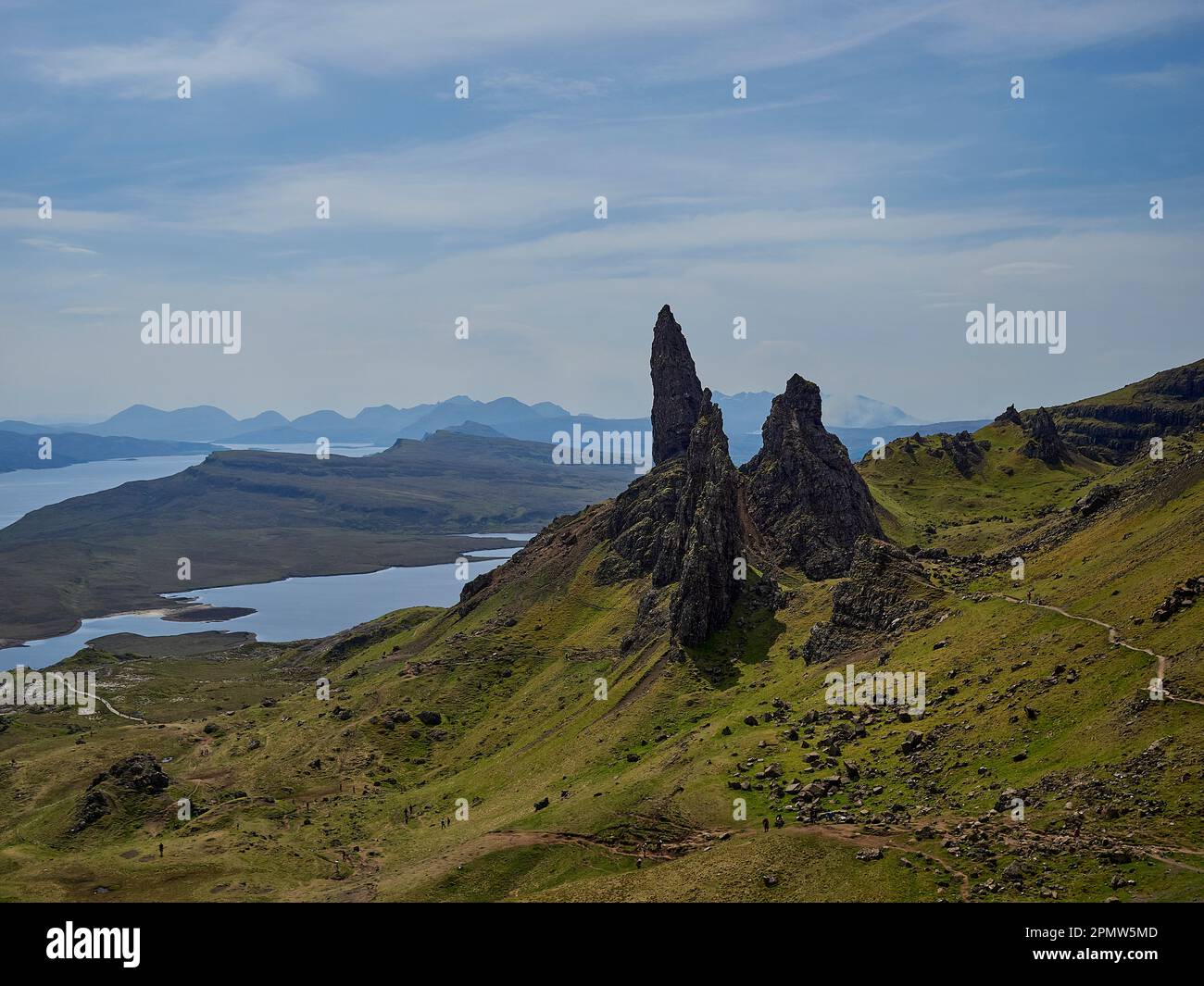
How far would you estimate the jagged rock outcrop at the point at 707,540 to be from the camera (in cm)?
15250

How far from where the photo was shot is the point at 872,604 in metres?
129

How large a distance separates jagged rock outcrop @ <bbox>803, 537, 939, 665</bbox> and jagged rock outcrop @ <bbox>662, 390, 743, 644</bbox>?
2318cm

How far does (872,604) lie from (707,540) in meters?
35.3

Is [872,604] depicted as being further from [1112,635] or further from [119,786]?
[119,786]

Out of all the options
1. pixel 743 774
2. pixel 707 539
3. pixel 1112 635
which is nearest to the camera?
pixel 1112 635

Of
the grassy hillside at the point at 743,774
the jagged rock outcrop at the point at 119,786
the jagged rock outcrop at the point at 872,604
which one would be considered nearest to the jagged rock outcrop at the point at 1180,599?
the grassy hillside at the point at 743,774

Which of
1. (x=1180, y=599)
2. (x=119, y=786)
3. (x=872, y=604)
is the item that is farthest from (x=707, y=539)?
(x=119, y=786)

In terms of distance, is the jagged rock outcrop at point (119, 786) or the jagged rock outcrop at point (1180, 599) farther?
the jagged rock outcrop at point (119, 786)

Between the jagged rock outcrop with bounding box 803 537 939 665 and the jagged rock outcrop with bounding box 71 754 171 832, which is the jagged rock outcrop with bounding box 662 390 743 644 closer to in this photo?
the jagged rock outcrop with bounding box 803 537 939 665

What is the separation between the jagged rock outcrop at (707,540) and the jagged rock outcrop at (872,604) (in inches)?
912

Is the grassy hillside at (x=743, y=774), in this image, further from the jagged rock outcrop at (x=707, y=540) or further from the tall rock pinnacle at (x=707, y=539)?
the tall rock pinnacle at (x=707, y=539)
